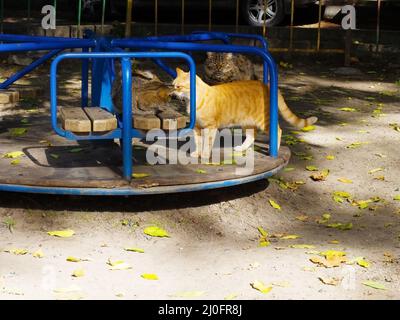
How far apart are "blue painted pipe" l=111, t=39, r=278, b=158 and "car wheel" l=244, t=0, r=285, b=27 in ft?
23.5

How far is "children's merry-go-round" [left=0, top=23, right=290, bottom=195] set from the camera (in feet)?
17.2

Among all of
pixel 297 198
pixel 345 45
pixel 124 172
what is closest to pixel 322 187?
pixel 297 198

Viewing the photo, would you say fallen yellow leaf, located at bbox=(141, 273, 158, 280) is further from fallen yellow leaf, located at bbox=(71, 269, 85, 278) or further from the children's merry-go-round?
the children's merry-go-round

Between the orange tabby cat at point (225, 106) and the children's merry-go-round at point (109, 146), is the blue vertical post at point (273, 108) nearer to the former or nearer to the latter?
the children's merry-go-round at point (109, 146)

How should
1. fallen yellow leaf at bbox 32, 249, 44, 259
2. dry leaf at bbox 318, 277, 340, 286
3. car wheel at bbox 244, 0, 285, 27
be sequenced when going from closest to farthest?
dry leaf at bbox 318, 277, 340, 286, fallen yellow leaf at bbox 32, 249, 44, 259, car wheel at bbox 244, 0, 285, 27

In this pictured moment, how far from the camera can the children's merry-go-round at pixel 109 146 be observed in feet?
17.2

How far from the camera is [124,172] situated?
17.7 ft

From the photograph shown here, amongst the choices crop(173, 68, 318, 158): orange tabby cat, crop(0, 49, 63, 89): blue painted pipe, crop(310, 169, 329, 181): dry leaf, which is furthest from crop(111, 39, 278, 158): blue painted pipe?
crop(0, 49, 63, 89): blue painted pipe

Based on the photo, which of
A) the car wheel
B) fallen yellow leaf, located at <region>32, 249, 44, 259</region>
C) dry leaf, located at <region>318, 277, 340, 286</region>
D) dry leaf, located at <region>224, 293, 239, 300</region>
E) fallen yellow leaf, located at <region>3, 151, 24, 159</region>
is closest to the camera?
dry leaf, located at <region>224, 293, 239, 300</region>

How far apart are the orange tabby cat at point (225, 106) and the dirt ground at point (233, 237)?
1.38 ft

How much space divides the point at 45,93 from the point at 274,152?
403cm

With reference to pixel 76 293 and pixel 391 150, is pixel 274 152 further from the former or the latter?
pixel 76 293

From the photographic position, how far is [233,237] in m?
5.42

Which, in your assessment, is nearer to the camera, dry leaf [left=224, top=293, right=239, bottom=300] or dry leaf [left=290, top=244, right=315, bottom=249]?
dry leaf [left=224, top=293, right=239, bottom=300]
